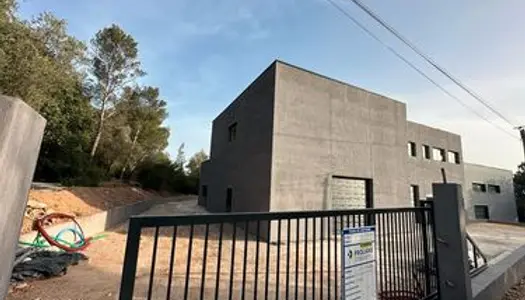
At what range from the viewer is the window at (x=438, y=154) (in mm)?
17312

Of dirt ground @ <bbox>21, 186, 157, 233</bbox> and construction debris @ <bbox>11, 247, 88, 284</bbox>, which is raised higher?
dirt ground @ <bbox>21, 186, 157, 233</bbox>

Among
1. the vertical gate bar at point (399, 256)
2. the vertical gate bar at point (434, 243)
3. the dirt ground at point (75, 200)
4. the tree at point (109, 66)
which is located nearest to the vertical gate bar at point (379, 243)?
the vertical gate bar at point (399, 256)

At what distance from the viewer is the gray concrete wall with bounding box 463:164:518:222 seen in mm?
20359

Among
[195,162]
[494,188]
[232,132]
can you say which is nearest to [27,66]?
[232,132]

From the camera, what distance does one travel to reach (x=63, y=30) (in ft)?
40.8

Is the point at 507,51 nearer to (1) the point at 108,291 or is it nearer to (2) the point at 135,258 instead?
(2) the point at 135,258

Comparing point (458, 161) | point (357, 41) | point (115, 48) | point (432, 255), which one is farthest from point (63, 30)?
point (458, 161)

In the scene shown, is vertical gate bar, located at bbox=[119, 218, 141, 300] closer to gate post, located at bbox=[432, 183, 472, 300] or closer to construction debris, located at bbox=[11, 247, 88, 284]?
gate post, located at bbox=[432, 183, 472, 300]

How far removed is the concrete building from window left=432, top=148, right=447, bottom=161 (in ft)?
14.7

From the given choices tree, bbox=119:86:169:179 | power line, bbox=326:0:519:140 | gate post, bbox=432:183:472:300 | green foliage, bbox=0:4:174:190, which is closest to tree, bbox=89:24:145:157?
green foliage, bbox=0:4:174:190

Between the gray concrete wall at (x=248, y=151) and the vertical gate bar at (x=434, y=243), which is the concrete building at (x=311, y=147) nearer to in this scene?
the gray concrete wall at (x=248, y=151)

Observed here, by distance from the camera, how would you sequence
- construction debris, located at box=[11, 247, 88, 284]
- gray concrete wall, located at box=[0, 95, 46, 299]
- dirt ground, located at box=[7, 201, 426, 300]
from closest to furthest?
1. gray concrete wall, located at box=[0, 95, 46, 299]
2. dirt ground, located at box=[7, 201, 426, 300]
3. construction debris, located at box=[11, 247, 88, 284]

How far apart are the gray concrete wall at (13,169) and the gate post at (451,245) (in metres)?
3.85

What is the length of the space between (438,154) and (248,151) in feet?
43.4
